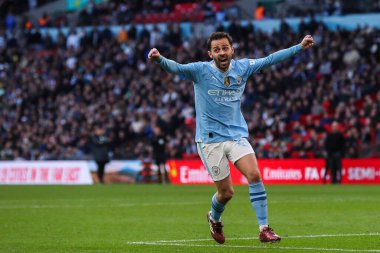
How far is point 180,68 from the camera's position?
1185 cm

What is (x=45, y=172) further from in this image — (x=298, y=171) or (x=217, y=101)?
(x=217, y=101)

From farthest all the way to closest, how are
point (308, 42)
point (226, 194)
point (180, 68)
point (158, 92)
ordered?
point (158, 92) → point (226, 194) → point (308, 42) → point (180, 68)

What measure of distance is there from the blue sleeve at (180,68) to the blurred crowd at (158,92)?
2228cm

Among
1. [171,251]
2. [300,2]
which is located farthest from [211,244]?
[300,2]

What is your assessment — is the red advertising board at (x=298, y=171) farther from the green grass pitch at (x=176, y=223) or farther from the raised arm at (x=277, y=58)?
the raised arm at (x=277, y=58)

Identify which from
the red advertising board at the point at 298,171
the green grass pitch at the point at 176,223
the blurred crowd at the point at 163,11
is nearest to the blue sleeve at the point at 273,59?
the green grass pitch at the point at 176,223

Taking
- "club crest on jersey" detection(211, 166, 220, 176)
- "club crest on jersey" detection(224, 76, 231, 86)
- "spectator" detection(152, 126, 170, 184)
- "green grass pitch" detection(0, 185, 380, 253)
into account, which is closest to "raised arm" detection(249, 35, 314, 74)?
"club crest on jersey" detection(224, 76, 231, 86)

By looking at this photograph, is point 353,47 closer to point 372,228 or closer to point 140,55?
point 140,55

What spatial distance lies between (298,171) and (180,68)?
896 inches

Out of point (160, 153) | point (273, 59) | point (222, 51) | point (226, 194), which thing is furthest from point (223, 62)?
point (160, 153)

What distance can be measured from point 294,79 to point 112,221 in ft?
75.1

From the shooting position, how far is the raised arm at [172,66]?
11360mm

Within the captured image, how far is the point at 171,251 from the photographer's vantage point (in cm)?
1120

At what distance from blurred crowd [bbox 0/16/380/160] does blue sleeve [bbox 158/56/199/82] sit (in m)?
22.3
